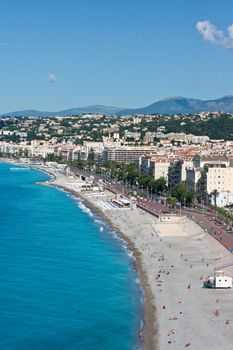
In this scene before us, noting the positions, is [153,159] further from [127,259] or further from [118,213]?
[127,259]

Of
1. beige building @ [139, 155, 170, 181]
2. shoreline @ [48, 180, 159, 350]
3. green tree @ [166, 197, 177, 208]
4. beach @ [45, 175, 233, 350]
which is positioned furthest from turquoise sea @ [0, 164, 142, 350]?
beige building @ [139, 155, 170, 181]

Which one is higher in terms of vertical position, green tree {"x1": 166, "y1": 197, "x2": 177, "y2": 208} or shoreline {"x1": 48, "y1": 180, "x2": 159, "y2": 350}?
green tree {"x1": 166, "y1": 197, "x2": 177, "y2": 208}

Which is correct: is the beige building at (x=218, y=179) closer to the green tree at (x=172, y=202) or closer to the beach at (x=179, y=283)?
the green tree at (x=172, y=202)

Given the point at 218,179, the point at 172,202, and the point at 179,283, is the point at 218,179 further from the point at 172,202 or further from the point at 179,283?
the point at 179,283

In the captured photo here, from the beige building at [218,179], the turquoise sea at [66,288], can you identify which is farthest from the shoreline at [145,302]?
the beige building at [218,179]

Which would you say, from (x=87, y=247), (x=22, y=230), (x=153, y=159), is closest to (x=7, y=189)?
(x=153, y=159)

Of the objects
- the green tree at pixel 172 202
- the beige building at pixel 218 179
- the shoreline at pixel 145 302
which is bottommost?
the shoreline at pixel 145 302

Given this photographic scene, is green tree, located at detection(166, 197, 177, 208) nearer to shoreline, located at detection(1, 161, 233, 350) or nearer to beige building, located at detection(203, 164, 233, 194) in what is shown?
beige building, located at detection(203, 164, 233, 194)

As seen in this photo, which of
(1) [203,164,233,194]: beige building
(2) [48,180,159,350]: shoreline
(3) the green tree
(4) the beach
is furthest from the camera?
(1) [203,164,233,194]: beige building
